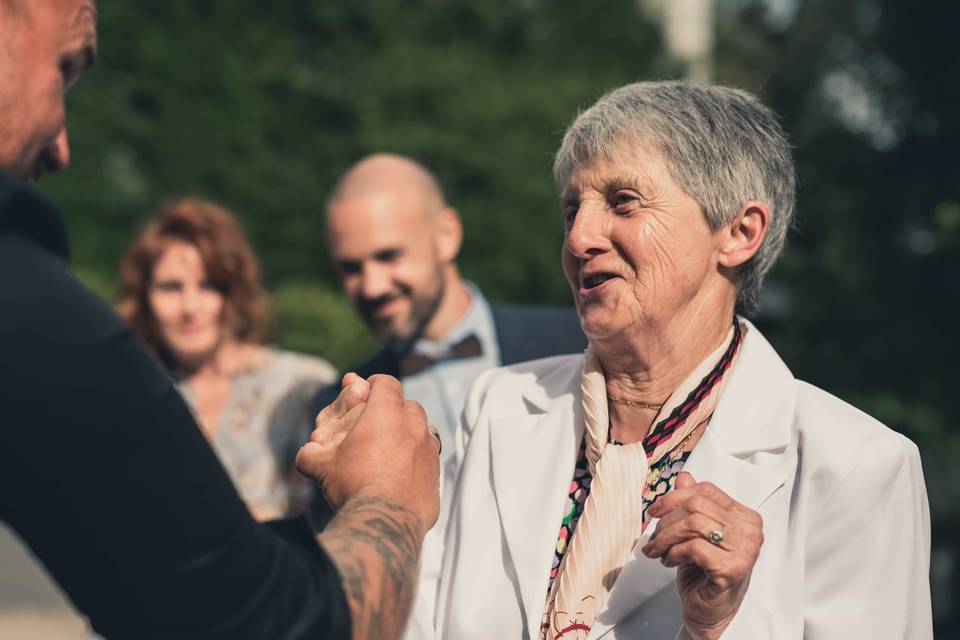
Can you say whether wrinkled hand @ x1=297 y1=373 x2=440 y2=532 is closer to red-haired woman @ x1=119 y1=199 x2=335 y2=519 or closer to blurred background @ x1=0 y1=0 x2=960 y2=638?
red-haired woman @ x1=119 y1=199 x2=335 y2=519

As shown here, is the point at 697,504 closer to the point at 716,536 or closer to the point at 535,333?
the point at 716,536

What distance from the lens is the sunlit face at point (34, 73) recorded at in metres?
1.82

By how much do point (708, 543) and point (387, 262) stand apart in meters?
2.98

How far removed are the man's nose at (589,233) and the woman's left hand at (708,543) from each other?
71 centimetres

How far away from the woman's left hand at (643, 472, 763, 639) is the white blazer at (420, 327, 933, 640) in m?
0.14

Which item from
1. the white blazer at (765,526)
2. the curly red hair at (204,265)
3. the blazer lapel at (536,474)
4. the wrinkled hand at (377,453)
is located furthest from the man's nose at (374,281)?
the wrinkled hand at (377,453)

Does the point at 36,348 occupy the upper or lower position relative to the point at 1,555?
upper

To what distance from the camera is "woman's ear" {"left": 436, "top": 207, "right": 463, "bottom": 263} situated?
203 inches

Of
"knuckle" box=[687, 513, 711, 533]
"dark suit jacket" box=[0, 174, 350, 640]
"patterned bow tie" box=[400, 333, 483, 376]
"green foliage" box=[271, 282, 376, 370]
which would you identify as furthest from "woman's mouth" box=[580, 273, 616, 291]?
"green foliage" box=[271, 282, 376, 370]

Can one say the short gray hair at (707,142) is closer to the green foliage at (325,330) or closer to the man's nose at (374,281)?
the man's nose at (374,281)

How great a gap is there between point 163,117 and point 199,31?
1111 millimetres

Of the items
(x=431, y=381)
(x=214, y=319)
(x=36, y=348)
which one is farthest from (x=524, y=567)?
(x=214, y=319)

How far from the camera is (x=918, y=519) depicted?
7.97 feet

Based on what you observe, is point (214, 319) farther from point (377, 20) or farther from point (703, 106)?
point (377, 20)
